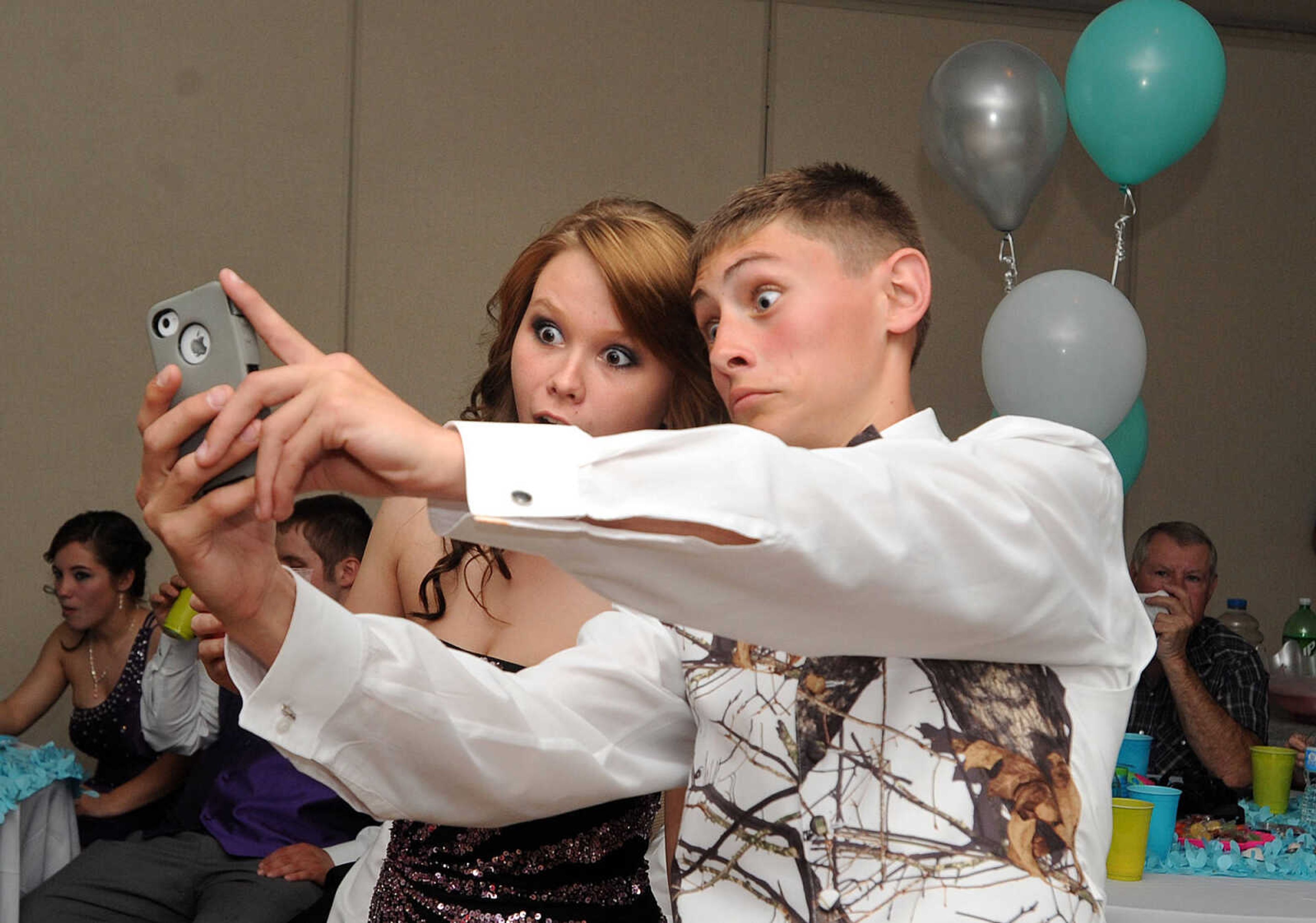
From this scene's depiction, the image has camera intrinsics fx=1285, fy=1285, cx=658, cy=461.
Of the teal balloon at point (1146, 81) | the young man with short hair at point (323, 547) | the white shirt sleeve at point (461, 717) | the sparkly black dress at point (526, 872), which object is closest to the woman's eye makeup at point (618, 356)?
the white shirt sleeve at point (461, 717)

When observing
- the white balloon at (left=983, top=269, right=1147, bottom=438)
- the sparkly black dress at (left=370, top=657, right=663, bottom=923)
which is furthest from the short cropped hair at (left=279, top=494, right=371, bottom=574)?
the sparkly black dress at (left=370, top=657, right=663, bottom=923)

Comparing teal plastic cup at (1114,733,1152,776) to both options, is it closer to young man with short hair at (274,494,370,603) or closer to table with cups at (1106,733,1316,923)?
table with cups at (1106,733,1316,923)

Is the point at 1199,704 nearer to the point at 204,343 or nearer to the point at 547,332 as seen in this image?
the point at 547,332

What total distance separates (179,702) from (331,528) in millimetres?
719

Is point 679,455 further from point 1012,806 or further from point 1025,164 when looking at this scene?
point 1025,164

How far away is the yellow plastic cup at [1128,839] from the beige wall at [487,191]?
11.6 feet

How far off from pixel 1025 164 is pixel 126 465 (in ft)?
11.6

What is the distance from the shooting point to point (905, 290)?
4.04 ft

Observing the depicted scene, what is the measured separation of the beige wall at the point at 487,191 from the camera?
497 centimetres

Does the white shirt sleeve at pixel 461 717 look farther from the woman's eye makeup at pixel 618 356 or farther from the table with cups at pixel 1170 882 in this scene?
the table with cups at pixel 1170 882

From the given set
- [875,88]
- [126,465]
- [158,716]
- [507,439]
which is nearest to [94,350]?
→ [126,465]

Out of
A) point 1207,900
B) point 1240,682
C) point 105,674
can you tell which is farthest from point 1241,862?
point 105,674

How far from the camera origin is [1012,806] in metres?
0.94

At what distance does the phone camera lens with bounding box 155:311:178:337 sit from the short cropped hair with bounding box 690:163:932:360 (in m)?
0.53
